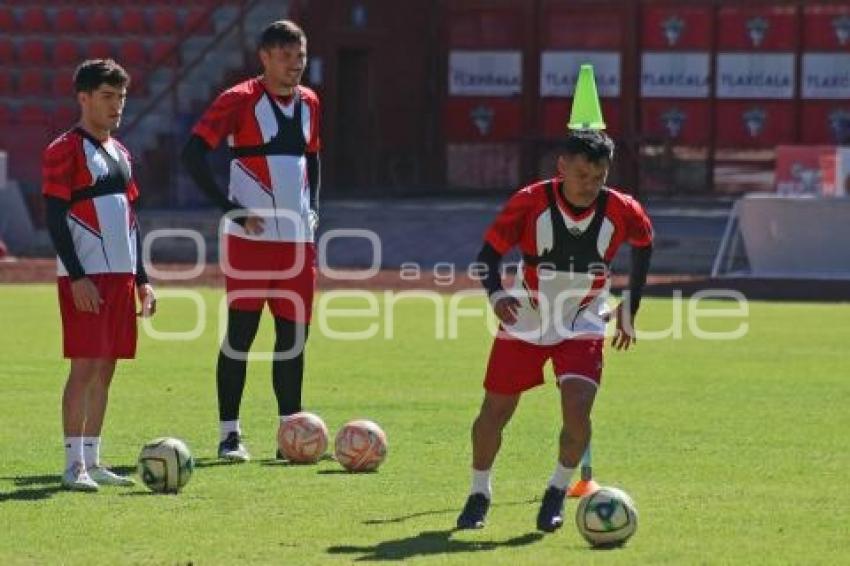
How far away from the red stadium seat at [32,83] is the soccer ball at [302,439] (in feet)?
81.4

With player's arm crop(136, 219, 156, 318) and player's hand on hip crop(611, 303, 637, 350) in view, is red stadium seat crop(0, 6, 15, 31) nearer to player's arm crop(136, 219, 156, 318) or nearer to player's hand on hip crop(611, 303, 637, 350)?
player's arm crop(136, 219, 156, 318)

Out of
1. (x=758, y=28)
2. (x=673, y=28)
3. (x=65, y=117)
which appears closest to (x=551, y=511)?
(x=65, y=117)

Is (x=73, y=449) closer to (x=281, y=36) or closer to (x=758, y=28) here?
(x=281, y=36)

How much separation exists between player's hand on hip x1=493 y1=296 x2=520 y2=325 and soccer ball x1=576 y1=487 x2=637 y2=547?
0.85 metres

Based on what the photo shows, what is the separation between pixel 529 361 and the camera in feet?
29.9

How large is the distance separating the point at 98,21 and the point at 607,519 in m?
28.6

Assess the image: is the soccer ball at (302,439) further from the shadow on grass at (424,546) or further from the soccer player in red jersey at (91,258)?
the shadow on grass at (424,546)

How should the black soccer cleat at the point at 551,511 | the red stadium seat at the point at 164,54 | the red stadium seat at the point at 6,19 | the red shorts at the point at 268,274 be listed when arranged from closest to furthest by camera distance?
the black soccer cleat at the point at 551,511, the red shorts at the point at 268,274, the red stadium seat at the point at 164,54, the red stadium seat at the point at 6,19

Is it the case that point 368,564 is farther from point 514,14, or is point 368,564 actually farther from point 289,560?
point 514,14

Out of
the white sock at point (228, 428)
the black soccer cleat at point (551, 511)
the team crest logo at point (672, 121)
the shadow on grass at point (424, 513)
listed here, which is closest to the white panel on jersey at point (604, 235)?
the black soccer cleat at point (551, 511)

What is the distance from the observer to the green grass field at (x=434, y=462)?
28.3 feet

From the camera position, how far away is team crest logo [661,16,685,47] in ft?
116

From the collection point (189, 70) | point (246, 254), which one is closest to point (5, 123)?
point (189, 70)

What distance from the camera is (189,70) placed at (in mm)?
33594
